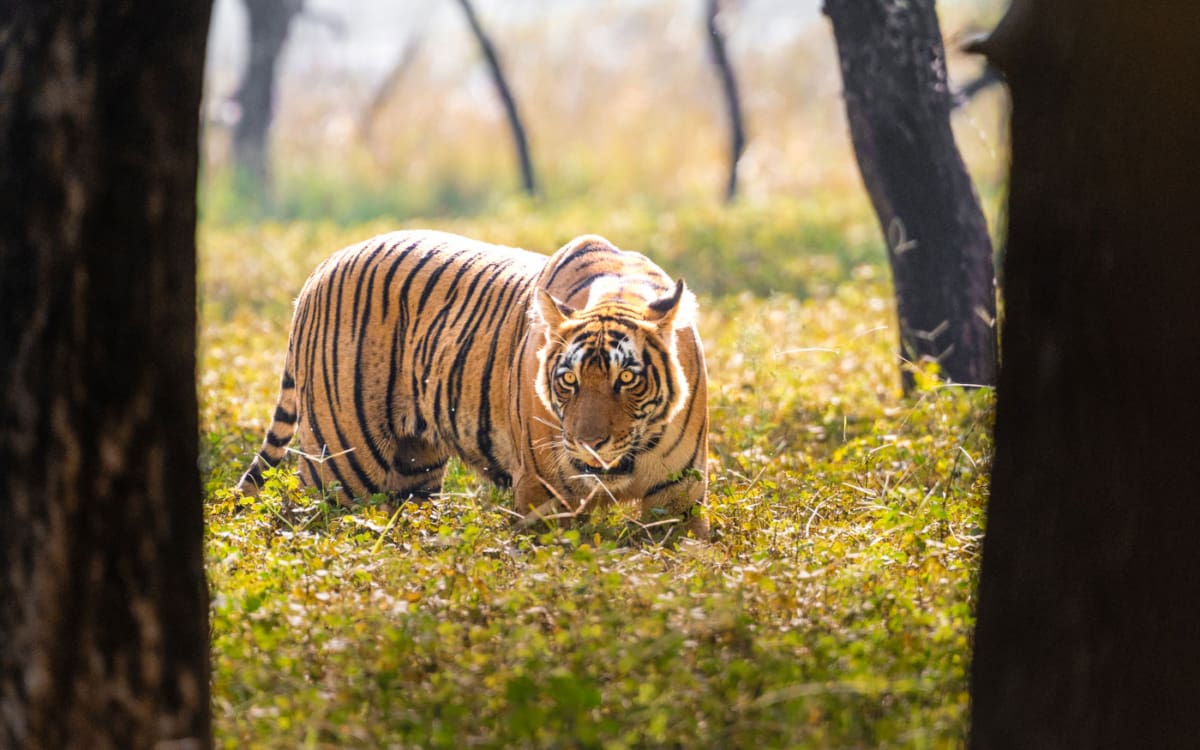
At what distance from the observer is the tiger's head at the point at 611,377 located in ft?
15.0

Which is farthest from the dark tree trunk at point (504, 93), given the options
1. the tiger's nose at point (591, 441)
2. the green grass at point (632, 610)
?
the tiger's nose at point (591, 441)

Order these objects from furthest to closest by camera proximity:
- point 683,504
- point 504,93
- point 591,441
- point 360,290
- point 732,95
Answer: point 504,93 → point 732,95 → point 360,290 → point 683,504 → point 591,441

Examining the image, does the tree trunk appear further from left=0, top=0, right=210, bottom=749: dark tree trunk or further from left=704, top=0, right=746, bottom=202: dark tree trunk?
left=704, top=0, right=746, bottom=202: dark tree trunk

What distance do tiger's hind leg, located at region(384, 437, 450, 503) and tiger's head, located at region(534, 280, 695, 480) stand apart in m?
0.95

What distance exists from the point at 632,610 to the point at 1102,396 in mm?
1228

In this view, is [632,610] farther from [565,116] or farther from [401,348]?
[565,116]

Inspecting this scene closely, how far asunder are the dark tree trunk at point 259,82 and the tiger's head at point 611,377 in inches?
627

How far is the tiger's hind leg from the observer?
5.59m

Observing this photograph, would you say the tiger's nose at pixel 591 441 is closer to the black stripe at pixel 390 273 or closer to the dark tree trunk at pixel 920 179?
→ the black stripe at pixel 390 273

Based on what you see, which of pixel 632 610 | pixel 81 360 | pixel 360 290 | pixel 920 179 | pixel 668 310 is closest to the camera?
pixel 81 360

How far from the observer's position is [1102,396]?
2.96 meters

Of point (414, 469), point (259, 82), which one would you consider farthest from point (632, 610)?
point (259, 82)

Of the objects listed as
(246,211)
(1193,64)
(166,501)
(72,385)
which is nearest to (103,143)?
(72,385)

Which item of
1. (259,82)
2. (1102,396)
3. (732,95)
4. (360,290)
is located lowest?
(1102,396)
